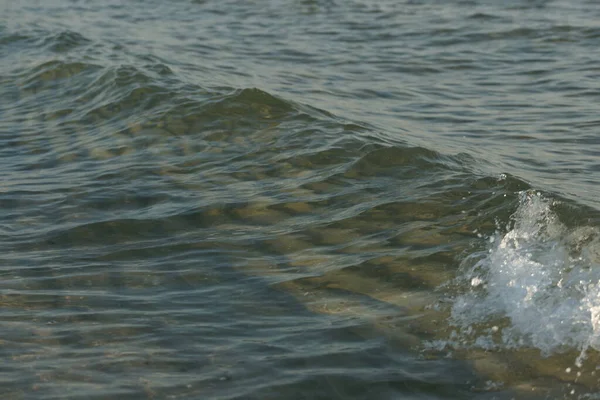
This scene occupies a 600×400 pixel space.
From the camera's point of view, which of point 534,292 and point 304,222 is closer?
point 534,292

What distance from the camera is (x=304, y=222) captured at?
7012 mm

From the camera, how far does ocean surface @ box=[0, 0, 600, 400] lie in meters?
4.91

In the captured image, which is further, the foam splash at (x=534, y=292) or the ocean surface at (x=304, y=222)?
the foam splash at (x=534, y=292)

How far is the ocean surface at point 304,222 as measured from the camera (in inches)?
193

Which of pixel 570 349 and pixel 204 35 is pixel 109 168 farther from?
pixel 204 35

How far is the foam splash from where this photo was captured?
202 inches

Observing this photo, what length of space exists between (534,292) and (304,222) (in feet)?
6.75

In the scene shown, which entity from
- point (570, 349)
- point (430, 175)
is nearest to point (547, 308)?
point (570, 349)

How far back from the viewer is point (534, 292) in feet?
18.1

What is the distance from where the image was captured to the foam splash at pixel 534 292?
16.8ft

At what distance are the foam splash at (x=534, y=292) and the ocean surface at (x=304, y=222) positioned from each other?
0.06ft

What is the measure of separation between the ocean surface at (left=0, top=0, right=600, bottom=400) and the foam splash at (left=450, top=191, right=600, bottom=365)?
2cm

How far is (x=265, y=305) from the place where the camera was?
5621 mm

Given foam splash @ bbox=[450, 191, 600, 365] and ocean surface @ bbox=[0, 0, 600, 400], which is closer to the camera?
ocean surface @ bbox=[0, 0, 600, 400]
